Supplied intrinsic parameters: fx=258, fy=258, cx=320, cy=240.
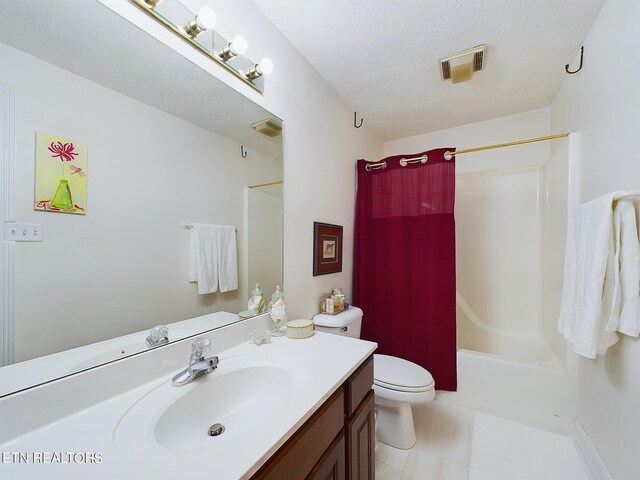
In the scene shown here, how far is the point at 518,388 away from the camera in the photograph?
1720mm

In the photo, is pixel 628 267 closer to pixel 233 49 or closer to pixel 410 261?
pixel 410 261

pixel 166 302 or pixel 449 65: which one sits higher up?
pixel 449 65

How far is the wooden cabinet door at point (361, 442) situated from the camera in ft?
3.04

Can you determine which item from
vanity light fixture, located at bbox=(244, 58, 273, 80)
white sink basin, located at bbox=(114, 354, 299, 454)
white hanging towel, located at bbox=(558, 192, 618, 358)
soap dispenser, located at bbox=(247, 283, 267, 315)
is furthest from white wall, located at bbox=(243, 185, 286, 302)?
white hanging towel, located at bbox=(558, 192, 618, 358)

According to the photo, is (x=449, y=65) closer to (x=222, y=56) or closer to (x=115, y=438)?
(x=222, y=56)

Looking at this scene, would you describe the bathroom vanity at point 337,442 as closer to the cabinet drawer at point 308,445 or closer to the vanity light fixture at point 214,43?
the cabinet drawer at point 308,445

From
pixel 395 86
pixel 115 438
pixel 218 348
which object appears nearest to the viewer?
pixel 115 438

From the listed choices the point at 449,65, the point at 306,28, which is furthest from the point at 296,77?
the point at 449,65

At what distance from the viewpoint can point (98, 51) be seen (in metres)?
0.74

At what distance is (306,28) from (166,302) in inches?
58.3

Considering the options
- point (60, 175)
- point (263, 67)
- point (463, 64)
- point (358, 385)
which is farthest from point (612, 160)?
point (60, 175)

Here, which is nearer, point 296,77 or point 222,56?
point 222,56

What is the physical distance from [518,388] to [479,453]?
52 cm

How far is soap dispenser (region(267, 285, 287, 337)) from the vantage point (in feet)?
4.10
